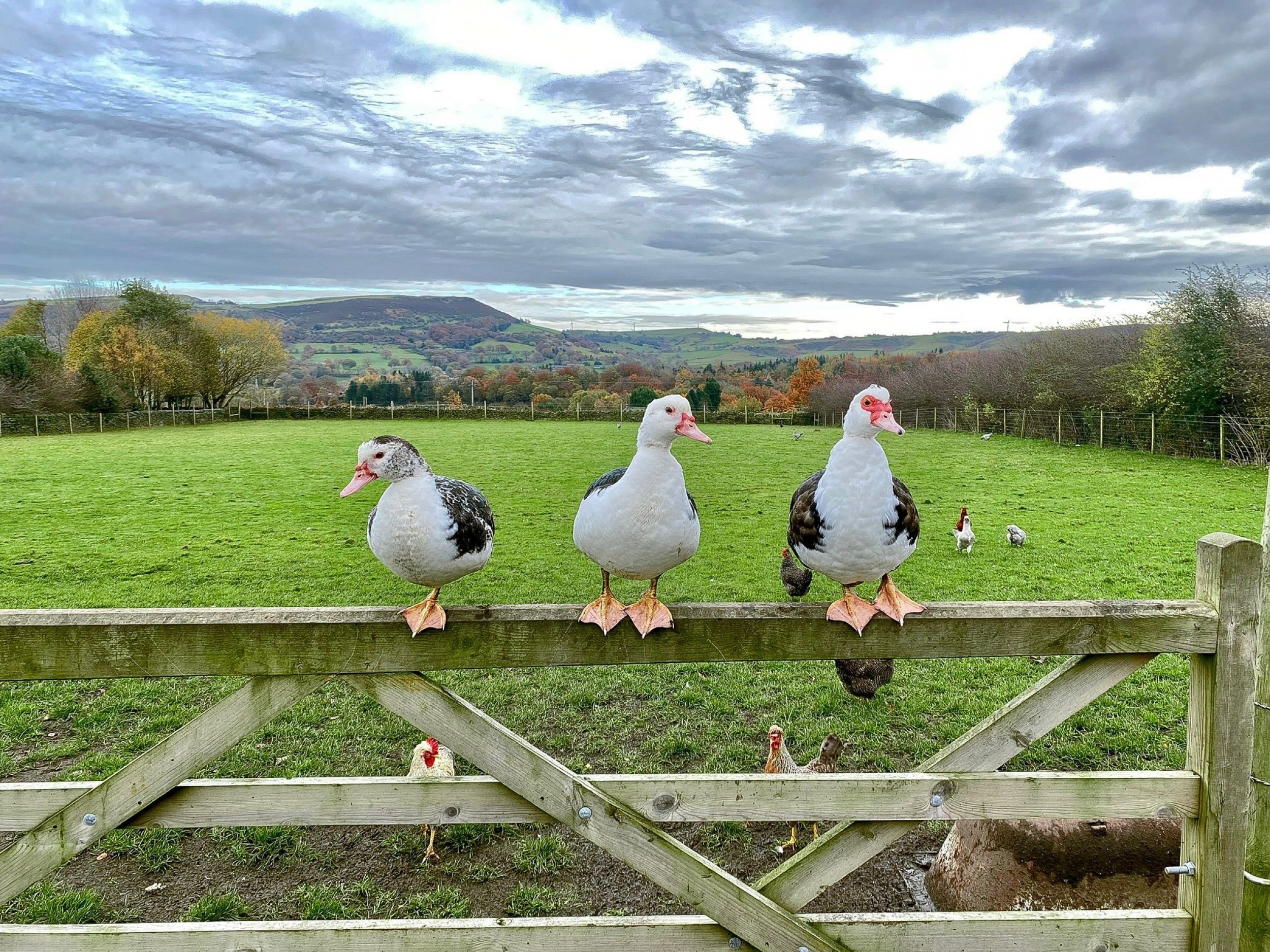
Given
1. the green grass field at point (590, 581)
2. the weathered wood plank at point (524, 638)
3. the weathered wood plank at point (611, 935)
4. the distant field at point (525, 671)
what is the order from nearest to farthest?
the weathered wood plank at point (524, 638)
the weathered wood plank at point (611, 935)
the distant field at point (525, 671)
the green grass field at point (590, 581)

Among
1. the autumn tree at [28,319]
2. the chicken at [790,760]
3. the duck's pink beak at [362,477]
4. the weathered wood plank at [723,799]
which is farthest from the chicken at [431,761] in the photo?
the autumn tree at [28,319]

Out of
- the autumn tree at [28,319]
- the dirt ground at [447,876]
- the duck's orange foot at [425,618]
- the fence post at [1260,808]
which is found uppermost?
the autumn tree at [28,319]

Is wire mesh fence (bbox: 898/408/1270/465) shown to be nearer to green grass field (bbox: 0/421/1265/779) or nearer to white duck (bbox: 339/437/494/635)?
green grass field (bbox: 0/421/1265/779)

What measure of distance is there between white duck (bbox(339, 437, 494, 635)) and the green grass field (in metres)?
3.37

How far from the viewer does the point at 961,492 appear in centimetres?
1816

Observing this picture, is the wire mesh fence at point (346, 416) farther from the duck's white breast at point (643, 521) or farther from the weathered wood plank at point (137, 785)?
the weathered wood plank at point (137, 785)

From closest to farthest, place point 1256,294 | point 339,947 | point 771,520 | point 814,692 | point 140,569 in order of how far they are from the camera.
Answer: point 339,947 → point 814,692 → point 140,569 → point 771,520 → point 1256,294

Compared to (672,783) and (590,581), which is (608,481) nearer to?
(672,783)

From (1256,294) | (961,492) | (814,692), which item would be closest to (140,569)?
(814,692)

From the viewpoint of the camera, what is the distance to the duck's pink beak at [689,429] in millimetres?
2537

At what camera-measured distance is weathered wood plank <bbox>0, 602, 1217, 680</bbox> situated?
2289mm

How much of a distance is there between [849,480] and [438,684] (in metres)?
1.55

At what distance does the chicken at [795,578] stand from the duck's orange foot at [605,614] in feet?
21.0

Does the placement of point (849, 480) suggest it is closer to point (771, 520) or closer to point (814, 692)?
point (814, 692)
